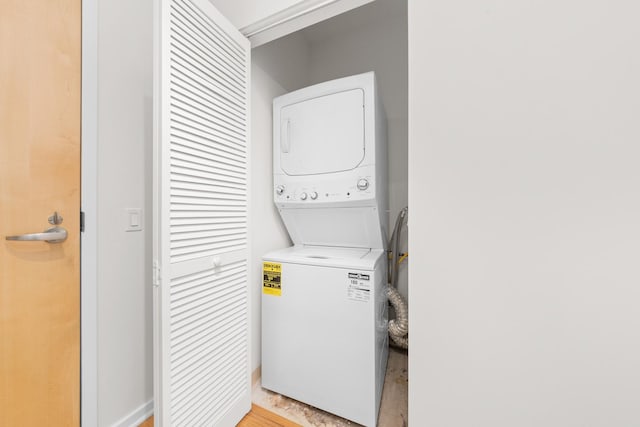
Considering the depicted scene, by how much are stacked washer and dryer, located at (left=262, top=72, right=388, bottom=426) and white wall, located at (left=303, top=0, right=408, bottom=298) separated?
26.5 inches

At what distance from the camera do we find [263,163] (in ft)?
5.93

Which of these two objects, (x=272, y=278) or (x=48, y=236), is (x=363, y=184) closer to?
(x=272, y=278)

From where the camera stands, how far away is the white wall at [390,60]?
2148mm

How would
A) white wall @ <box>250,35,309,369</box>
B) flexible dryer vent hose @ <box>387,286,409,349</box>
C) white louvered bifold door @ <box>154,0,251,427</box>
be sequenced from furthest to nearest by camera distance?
flexible dryer vent hose @ <box>387,286,409,349</box> < white wall @ <box>250,35,309,369</box> < white louvered bifold door @ <box>154,0,251,427</box>

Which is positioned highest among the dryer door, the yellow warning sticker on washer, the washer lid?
the dryer door

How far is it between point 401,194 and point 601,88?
1614 mm

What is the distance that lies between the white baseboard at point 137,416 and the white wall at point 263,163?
601 mm

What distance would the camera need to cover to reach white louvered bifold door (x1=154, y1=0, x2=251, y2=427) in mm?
973

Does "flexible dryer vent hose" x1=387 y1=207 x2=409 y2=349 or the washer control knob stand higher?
the washer control knob

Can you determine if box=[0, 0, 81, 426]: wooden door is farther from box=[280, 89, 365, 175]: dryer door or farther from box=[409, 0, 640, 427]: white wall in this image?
box=[409, 0, 640, 427]: white wall

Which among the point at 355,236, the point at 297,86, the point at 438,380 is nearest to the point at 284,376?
the point at 355,236

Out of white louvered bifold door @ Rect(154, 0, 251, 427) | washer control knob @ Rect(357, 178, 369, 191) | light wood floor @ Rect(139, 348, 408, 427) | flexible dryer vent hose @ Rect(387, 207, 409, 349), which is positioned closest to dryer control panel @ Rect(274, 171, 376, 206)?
washer control knob @ Rect(357, 178, 369, 191)

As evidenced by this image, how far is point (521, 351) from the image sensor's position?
63 centimetres

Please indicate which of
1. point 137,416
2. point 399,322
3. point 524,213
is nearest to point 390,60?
point 524,213
